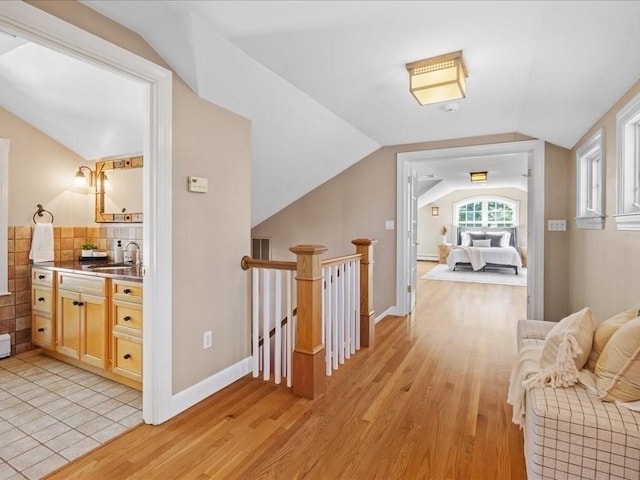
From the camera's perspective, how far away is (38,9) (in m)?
1.46

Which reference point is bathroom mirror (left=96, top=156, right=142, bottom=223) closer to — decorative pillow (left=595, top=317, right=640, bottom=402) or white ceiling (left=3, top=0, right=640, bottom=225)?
white ceiling (left=3, top=0, right=640, bottom=225)

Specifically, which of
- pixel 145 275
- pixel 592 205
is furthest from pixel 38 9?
pixel 592 205

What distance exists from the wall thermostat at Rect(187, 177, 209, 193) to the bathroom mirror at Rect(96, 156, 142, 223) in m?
1.38

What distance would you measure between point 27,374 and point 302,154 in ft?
9.97

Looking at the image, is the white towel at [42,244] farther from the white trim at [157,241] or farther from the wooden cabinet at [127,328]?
the white trim at [157,241]

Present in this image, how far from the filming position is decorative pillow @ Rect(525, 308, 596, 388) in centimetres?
146

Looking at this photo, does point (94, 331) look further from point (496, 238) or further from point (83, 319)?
point (496, 238)

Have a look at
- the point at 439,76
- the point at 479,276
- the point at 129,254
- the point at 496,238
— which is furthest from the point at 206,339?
the point at 496,238

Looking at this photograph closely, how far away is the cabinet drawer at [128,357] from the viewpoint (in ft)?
8.02

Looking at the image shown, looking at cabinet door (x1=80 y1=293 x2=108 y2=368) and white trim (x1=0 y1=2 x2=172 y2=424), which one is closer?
white trim (x1=0 y1=2 x2=172 y2=424)

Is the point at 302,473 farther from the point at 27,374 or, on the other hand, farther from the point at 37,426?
the point at 27,374

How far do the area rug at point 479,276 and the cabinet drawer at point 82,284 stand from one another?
623 cm

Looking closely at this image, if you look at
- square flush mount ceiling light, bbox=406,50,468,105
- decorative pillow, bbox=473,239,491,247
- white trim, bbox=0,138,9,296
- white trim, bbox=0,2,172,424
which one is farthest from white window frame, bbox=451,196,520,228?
white trim, bbox=0,138,9,296

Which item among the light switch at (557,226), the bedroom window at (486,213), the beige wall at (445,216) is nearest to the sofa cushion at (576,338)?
the light switch at (557,226)
